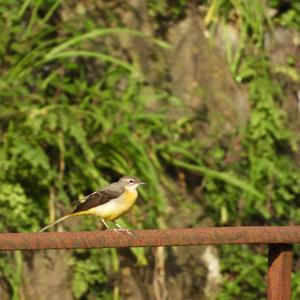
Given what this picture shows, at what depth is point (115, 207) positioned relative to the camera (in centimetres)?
612

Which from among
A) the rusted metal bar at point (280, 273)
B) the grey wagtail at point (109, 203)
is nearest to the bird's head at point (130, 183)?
the grey wagtail at point (109, 203)

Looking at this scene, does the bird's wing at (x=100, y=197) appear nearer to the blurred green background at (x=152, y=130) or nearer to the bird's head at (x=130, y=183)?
the bird's head at (x=130, y=183)

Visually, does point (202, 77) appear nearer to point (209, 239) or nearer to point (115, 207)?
point (115, 207)

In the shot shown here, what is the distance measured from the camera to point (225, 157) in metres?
8.74

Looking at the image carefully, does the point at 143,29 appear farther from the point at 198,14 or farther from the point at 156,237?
the point at 156,237

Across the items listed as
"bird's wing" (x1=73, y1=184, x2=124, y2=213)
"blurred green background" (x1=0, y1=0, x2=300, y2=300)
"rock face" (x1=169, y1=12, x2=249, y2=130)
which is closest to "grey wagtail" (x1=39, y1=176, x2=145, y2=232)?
"bird's wing" (x1=73, y1=184, x2=124, y2=213)

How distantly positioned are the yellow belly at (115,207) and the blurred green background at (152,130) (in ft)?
4.00

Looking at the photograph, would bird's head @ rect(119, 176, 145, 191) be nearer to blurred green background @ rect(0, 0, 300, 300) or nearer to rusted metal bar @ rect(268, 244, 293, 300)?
blurred green background @ rect(0, 0, 300, 300)

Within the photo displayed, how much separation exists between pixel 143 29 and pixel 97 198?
3241mm

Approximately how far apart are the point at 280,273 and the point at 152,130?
4383 millimetres

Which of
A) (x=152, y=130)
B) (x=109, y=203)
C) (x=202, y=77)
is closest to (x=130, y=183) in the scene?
(x=109, y=203)

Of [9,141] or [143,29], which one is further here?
[143,29]

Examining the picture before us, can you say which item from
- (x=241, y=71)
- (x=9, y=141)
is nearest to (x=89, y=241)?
(x=9, y=141)

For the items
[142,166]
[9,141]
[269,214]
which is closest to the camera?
[9,141]
